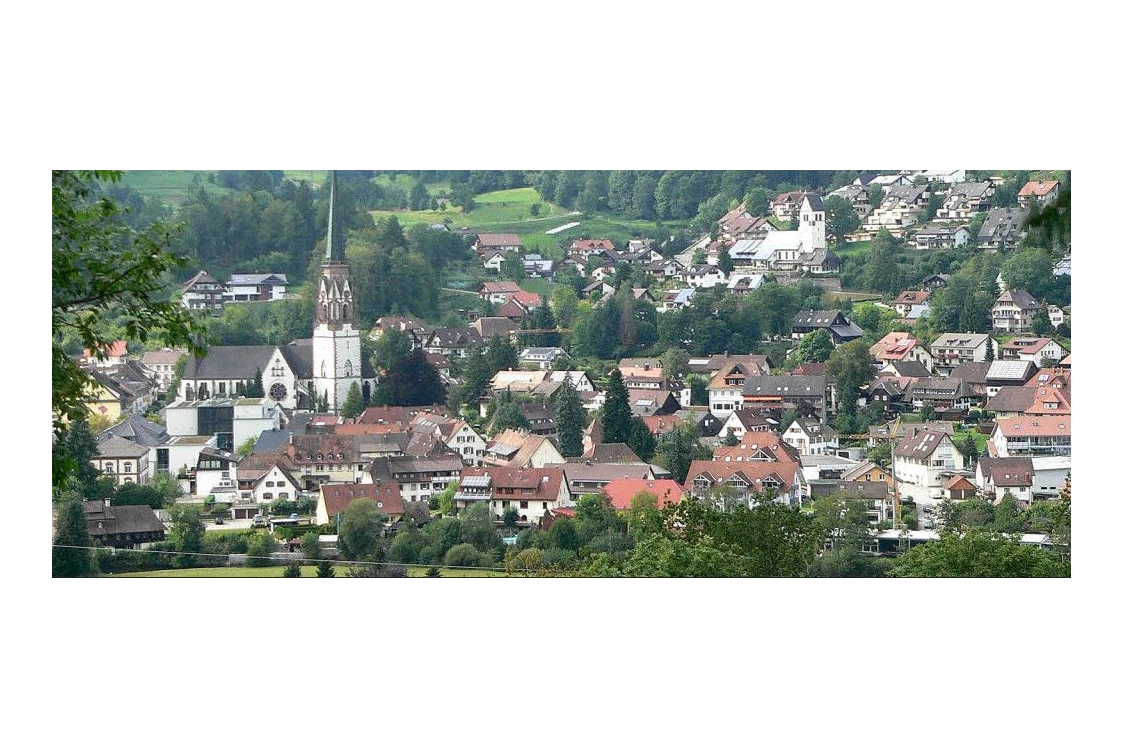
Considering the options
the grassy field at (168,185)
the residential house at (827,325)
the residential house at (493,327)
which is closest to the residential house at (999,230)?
the residential house at (827,325)

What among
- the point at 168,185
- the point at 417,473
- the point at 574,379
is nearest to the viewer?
the point at 417,473

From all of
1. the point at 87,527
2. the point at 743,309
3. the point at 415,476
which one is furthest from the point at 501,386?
the point at 87,527

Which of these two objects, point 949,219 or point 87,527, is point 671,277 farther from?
point 87,527

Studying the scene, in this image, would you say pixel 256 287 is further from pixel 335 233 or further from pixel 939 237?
pixel 939 237

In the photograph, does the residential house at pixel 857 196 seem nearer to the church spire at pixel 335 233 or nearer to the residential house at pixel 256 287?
the church spire at pixel 335 233

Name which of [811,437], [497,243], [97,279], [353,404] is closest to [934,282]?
[811,437]
